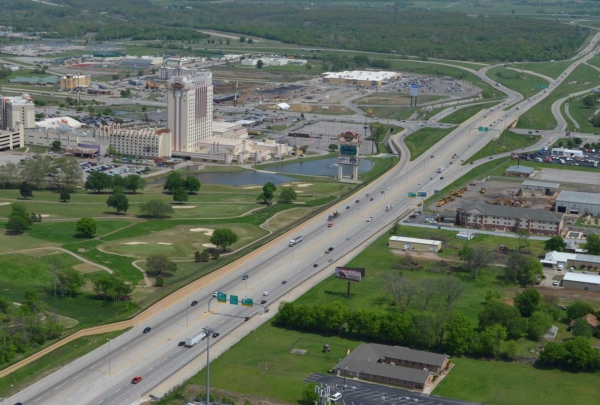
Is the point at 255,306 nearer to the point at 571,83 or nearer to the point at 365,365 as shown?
the point at 365,365

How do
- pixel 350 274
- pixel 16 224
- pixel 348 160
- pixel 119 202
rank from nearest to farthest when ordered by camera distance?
pixel 350 274
pixel 16 224
pixel 119 202
pixel 348 160

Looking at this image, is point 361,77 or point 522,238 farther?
point 361,77

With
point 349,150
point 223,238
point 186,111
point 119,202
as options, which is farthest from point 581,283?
point 186,111

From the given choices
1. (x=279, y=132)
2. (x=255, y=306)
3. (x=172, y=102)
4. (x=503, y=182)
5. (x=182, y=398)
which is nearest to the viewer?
(x=182, y=398)

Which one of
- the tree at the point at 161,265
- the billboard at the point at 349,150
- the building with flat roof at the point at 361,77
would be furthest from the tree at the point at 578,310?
the building with flat roof at the point at 361,77

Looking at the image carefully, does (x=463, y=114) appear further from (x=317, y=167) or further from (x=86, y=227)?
(x=86, y=227)

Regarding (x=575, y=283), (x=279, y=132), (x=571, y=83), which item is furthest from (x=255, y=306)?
(x=571, y=83)
